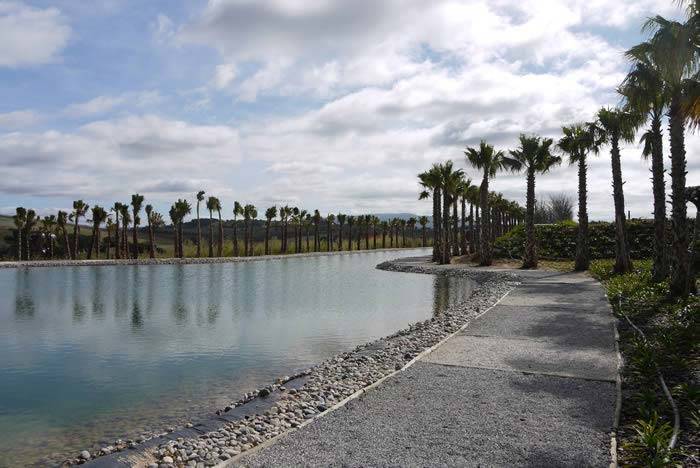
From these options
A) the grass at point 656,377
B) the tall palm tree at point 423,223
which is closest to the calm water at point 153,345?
the grass at point 656,377

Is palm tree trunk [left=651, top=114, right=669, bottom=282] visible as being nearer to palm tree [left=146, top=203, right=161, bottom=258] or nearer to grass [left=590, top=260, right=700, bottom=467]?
grass [left=590, top=260, right=700, bottom=467]

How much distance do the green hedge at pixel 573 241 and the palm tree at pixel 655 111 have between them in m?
18.9

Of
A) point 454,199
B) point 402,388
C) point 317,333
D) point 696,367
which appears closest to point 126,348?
point 317,333

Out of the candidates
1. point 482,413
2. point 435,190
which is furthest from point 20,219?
point 482,413

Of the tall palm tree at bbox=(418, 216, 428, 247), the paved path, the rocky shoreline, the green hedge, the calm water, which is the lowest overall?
the calm water

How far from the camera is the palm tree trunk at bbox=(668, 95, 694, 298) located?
49.3ft

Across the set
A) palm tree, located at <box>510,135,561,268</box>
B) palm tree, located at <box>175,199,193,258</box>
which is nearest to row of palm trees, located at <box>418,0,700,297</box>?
palm tree, located at <box>510,135,561,268</box>

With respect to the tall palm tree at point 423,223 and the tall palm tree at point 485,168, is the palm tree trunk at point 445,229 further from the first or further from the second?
the tall palm tree at point 423,223

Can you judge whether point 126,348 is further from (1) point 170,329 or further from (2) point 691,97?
(2) point 691,97

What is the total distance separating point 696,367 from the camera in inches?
336

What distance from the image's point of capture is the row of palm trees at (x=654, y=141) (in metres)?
13.9

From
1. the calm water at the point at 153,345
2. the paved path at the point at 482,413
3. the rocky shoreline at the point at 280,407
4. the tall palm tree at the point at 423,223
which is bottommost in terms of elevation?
the calm water at the point at 153,345

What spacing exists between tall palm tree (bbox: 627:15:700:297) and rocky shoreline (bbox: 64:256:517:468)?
6.66m

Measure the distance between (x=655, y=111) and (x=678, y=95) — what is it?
435 centimetres
